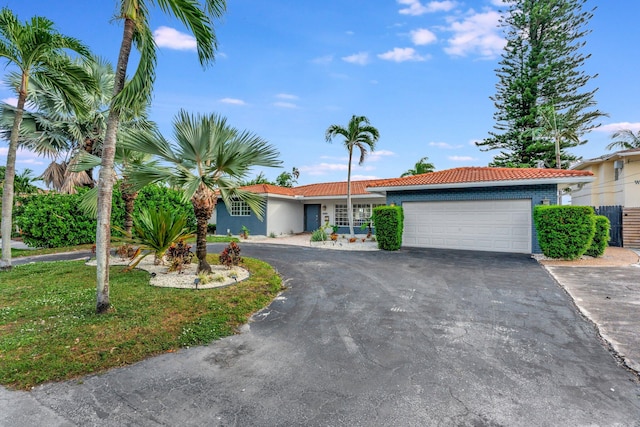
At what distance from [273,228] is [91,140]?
10.6 meters

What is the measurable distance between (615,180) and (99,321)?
2297 cm

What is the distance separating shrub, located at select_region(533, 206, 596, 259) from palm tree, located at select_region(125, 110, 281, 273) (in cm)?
893

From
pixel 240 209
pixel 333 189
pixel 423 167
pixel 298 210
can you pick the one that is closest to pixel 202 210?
pixel 240 209

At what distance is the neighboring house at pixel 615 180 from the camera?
14594mm

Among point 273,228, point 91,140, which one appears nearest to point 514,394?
point 273,228

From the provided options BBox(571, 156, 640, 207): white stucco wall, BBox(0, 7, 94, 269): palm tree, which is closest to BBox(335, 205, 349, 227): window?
BBox(571, 156, 640, 207): white stucco wall

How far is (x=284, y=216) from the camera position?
64.4 feet

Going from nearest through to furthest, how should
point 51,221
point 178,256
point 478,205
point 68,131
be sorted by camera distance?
point 178,256, point 478,205, point 51,221, point 68,131

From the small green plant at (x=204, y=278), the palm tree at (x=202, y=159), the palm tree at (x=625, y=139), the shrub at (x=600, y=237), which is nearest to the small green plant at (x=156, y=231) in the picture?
the palm tree at (x=202, y=159)

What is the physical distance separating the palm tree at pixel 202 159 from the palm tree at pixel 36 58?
3.23 metres

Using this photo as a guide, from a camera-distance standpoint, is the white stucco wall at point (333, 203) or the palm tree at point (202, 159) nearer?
the palm tree at point (202, 159)

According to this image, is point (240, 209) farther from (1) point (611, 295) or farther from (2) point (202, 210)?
(1) point (611, 295)

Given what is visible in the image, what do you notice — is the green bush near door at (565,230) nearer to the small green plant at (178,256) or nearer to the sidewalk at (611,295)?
the sidewalk at (611,295)

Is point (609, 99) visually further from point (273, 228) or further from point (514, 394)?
point (514, 394)
